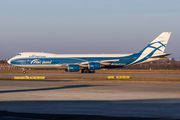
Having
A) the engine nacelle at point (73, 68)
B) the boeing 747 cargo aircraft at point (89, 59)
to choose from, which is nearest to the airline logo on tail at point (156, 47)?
the boeing 747 cargo aircraft at point (89, 59)

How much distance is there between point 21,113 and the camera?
12.3 meters

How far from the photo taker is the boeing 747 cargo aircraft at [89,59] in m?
65.9

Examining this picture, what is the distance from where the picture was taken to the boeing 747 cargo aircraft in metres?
65.9

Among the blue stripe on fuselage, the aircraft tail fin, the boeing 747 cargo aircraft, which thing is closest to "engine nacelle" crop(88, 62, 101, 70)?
the boeing 747 cargo aircraft

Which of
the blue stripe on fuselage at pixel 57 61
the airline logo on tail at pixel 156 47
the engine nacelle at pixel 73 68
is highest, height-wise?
the airline logo on tail at pixel 156 47

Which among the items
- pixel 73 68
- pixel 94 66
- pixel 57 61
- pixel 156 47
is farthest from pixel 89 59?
pixel 156 47

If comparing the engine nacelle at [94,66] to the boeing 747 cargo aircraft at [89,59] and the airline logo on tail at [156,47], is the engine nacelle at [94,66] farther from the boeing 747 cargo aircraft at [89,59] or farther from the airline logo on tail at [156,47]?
the airline logo on tail at [156,47]

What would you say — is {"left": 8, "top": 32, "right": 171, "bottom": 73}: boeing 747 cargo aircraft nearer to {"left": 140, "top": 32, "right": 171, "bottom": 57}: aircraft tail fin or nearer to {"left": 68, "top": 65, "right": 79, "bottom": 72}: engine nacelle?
{"left": 140, "top": 32, "right": 171, "bottom": 57}: aircraft tail fin

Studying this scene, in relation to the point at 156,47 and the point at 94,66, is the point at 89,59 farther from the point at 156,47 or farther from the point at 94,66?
the point at 156,47

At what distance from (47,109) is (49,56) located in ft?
175

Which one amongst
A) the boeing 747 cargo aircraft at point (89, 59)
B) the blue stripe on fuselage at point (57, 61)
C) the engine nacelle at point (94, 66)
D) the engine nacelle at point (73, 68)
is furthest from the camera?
the boeing 747 cargo aircraft at point (89, 59)

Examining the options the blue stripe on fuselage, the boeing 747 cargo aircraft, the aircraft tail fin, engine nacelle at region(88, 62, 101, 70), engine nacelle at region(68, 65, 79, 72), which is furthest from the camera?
the aircraft tail fin

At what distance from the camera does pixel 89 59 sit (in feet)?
218

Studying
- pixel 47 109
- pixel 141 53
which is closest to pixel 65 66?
pixel 141 53
